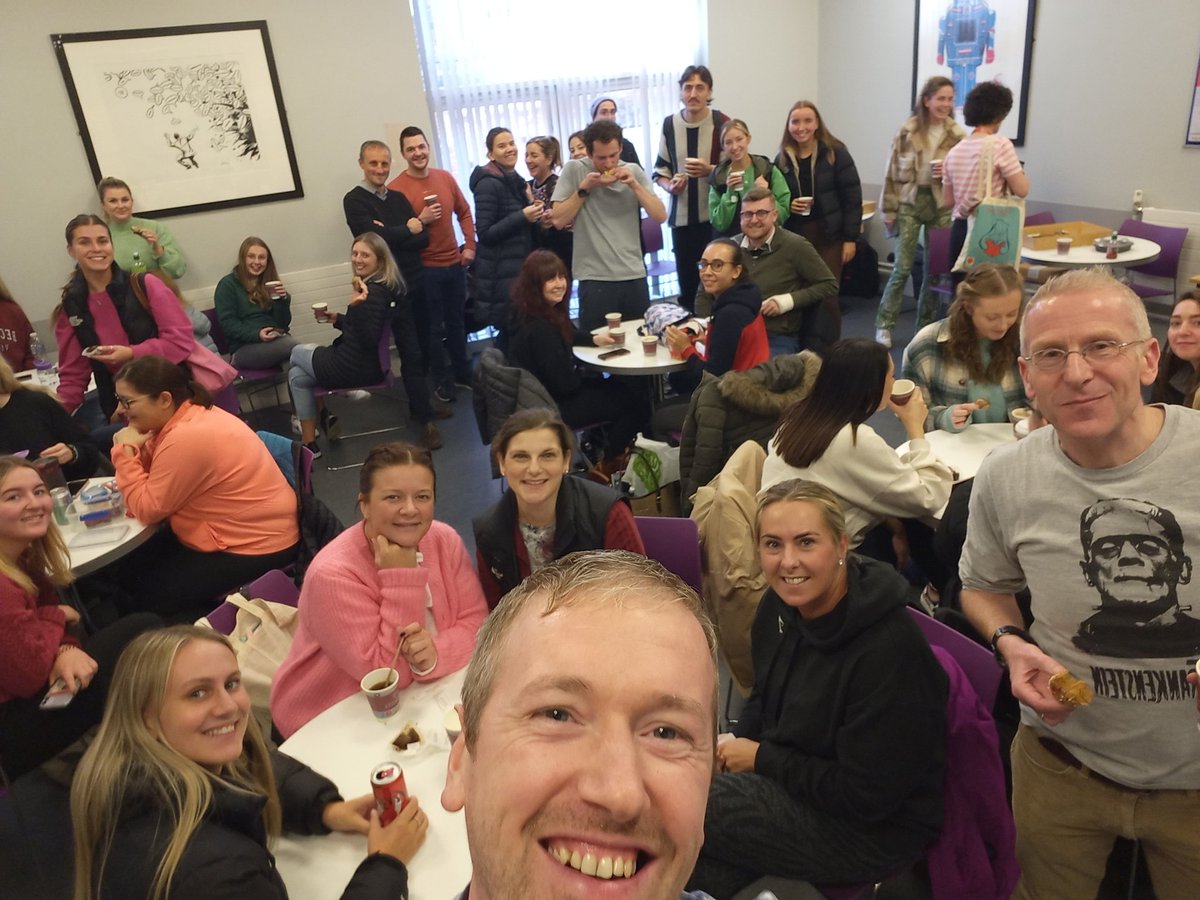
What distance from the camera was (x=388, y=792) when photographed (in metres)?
1.64

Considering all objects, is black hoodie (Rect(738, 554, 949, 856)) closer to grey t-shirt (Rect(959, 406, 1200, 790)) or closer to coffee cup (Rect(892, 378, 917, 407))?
grey t-shirt (Rect(959, 406, 1200, 790))

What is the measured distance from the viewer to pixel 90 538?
3031mm

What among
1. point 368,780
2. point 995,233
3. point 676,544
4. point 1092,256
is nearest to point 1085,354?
point 676,544

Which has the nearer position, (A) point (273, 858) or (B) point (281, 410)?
(A) point (273, 858)

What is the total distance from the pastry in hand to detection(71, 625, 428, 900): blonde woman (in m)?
1.25

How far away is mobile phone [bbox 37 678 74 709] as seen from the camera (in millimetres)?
2363

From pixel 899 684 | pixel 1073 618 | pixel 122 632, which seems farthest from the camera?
pixel 122 632

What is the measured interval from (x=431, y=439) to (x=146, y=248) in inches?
91.3

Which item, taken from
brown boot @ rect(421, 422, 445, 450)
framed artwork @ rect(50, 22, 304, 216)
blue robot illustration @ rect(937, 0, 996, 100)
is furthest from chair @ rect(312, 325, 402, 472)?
blue robot illustration @ rect(937, 0, 996, 100)

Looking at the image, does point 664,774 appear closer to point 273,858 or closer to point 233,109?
point 273,858

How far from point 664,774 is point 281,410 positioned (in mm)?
6355

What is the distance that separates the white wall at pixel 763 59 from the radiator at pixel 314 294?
3967 mm

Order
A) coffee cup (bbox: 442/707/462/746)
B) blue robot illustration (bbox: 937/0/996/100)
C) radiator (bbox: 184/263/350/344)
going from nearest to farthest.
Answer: coffee cup (bbox: 442/707/462/746) → radiator (bbox: 184/263/350/344) → blue robot illustration (bbox: 937/0/996/100)

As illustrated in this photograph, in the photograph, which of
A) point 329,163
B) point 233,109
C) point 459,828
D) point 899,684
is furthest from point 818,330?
point 233,109
